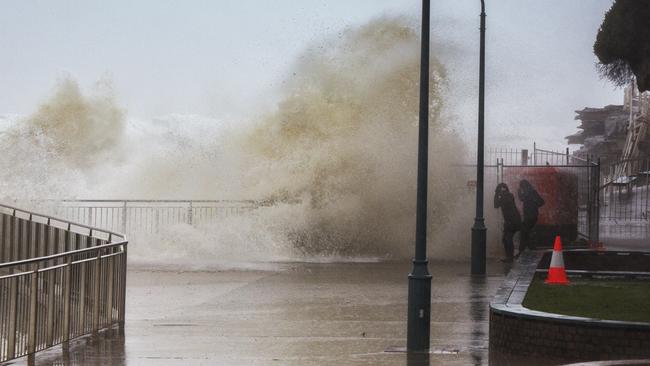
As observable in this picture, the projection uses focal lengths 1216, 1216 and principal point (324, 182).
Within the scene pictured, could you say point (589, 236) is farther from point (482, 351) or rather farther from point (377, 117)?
point (482, 351)

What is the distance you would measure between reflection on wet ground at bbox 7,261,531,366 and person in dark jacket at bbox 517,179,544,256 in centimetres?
367

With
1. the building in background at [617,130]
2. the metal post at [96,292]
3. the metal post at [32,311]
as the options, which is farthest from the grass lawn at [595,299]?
the building in background at [617,130]

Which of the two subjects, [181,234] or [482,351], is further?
[181,234]

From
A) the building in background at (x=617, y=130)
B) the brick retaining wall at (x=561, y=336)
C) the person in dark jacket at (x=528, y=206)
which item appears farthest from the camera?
the building in background at (x=617, y=130)

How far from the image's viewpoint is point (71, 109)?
171 ft

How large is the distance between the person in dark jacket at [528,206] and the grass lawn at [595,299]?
9.82 meters

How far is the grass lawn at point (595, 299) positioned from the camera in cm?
1327

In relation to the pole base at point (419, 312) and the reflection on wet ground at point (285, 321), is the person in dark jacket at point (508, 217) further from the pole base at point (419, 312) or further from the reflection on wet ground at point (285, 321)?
the pole base at point (419, 312)

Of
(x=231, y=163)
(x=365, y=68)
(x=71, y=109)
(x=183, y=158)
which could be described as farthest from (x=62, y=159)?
(x=365, y=68)

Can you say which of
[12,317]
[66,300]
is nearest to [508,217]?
[66,300]

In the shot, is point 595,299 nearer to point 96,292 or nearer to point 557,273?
point 557,273

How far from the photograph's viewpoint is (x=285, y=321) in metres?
16.2

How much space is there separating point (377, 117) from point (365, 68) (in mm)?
2636

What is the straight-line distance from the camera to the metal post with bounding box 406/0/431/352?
1323 cm
